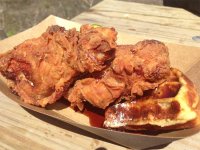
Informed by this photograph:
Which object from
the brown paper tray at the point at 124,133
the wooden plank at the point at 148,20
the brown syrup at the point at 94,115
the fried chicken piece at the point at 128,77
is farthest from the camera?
the wooden plank at the point at 148,20

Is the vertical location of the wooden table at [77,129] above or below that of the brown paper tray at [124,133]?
below

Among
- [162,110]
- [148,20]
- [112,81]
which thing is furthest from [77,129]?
[148,20]

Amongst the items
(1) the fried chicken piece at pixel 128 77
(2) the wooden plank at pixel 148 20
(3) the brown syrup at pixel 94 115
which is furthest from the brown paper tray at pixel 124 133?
(2) the wooden plank at pixel 148 20

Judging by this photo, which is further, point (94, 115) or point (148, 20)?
point (148, 20)

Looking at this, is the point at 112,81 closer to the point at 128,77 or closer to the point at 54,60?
the point at 128,77

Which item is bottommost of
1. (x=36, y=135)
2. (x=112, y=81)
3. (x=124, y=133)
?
(x=36, y=135)

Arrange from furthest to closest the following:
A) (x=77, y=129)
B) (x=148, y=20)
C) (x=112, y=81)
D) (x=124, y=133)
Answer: (x=148, y=20)
(x=77, y=129)
(x=112, y=81)
(x=124, y=133)

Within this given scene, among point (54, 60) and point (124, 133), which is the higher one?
point (54, 60)

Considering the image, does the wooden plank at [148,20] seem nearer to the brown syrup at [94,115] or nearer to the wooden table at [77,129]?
the wooden table at [77,129]
